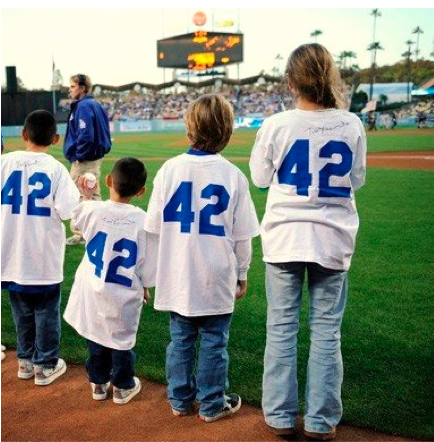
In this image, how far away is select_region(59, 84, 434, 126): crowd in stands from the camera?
5165 centimetres

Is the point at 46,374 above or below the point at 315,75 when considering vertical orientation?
below

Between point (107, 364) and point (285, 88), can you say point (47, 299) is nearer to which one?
point (107, 364)

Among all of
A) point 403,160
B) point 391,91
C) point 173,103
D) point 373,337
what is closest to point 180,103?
point 173,103

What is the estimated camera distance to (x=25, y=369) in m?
3.55

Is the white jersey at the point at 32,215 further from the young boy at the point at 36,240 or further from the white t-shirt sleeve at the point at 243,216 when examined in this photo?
the white t-shirt sleeve at the point at 243,216

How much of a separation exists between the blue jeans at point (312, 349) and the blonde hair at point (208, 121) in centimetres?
70

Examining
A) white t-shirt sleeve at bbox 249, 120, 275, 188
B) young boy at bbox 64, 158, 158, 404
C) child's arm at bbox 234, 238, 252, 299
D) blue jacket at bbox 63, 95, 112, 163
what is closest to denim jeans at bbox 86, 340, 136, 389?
young boy at bbox 64, 158, 158, 404

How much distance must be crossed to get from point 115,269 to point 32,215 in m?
0.72

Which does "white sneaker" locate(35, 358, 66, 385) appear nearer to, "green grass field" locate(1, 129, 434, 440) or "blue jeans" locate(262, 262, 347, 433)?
"green grass field" locate(1, 129, 434, 440)

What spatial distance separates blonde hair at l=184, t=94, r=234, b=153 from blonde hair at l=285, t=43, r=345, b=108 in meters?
0.39

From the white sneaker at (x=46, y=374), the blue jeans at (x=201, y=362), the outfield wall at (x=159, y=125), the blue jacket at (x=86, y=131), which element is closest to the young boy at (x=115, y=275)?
the blue jeans at (x=201, y=362)

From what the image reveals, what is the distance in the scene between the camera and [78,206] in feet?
10.5

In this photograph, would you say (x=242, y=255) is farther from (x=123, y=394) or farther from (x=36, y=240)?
(x=36, y=240)

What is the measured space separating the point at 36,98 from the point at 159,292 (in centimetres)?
4169
